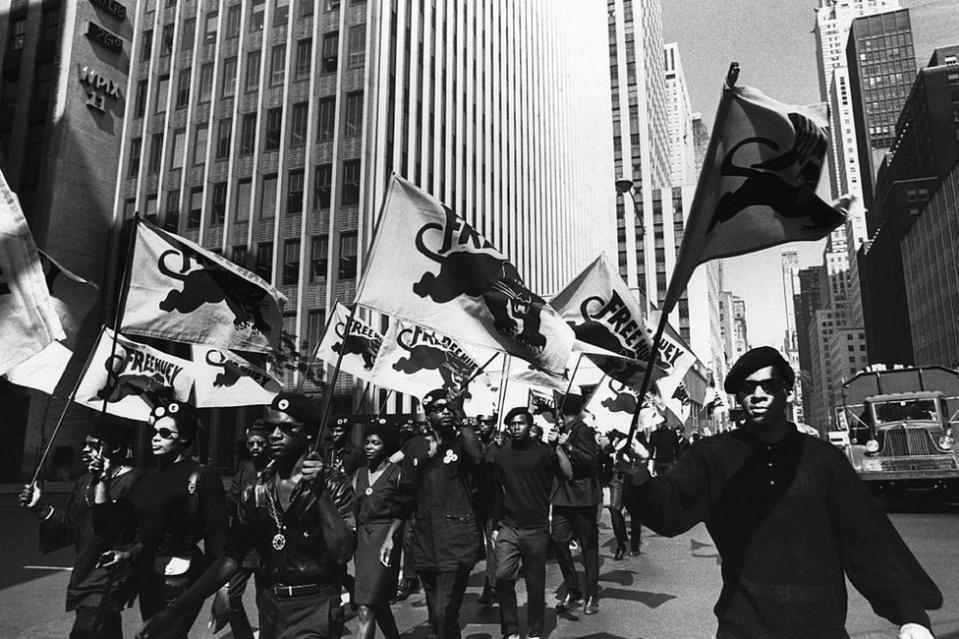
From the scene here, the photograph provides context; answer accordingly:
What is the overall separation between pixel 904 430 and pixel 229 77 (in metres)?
34.3

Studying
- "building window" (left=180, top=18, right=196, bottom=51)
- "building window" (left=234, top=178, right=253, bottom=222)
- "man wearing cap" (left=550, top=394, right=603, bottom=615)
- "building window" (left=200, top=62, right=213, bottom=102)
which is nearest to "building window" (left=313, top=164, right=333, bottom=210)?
"building window" (left=234, top=178, right=253, bottom=222)

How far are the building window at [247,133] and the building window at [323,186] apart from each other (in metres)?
4.43

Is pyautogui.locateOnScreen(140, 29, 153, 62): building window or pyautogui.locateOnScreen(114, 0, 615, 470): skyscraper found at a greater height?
pyautogui.locateOnScreen(140, 29, 153, 62): building window

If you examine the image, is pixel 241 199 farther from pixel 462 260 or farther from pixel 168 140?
pixel 462 260

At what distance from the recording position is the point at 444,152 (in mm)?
39094

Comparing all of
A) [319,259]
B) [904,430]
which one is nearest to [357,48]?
[319,259]

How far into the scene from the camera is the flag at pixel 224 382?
959 centimetres

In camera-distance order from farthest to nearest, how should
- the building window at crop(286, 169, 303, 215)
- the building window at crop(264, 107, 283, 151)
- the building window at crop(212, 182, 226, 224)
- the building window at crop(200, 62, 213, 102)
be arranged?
the building window at crop(200, 62, 213, 102)
the building window at crop(212, 182, 226, 224)
the building window at crop(264, 107, 283, 151)
the building window at crop(286, 169, 303, 215)

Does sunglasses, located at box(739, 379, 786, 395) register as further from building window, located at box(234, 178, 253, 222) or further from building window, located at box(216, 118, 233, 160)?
building window, located at box(216, 118, 233, 160)

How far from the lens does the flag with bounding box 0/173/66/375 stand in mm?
4410

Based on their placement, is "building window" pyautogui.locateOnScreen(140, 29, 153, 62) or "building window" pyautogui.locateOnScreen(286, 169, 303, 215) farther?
"building window" pyautogui.locateOnScreen(140, 29, 153, 62)

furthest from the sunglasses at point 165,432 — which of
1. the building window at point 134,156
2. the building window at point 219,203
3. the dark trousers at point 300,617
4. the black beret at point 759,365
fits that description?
the building window at point 134,156

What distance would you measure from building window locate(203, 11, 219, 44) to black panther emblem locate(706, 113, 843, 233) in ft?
132

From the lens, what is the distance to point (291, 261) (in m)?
34.2
